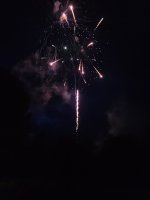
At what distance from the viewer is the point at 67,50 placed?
19344 millimetres

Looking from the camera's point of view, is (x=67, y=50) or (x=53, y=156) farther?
(x=53, y=156)

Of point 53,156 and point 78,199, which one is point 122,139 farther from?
point 78,199

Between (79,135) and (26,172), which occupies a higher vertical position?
(79,135)

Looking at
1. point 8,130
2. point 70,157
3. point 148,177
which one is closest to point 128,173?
point 148,177

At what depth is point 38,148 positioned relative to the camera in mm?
33625

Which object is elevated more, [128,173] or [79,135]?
[79,135]

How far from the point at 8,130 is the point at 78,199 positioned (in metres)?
12.8

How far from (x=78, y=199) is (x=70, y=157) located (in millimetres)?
9430

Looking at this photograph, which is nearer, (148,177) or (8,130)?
(148,177)

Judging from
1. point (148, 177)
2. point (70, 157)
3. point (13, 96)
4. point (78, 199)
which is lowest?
point (78, 199)

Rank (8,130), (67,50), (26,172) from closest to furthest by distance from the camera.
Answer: (67,50) → (26,172) → (8,130)

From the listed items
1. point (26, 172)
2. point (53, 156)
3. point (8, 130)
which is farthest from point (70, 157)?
point (8, 130)

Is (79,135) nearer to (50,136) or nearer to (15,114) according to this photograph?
(50,136)

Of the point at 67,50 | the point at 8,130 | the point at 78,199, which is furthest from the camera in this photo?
the point at 8,130
